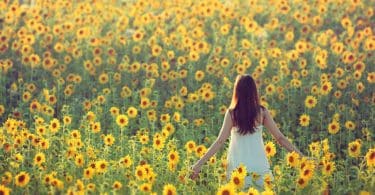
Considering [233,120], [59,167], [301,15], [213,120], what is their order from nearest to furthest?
[233,120] < [59,167] < [213,120] < [301,15]

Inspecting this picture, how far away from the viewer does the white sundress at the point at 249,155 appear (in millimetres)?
6766

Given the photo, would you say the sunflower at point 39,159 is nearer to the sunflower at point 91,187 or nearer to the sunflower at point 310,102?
the sunflower at point 91,187

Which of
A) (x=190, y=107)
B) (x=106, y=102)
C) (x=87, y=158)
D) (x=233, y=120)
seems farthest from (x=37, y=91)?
(x=233, y=120)

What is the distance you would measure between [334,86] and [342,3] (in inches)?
136

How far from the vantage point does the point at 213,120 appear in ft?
32.2

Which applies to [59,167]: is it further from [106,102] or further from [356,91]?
[356,91]

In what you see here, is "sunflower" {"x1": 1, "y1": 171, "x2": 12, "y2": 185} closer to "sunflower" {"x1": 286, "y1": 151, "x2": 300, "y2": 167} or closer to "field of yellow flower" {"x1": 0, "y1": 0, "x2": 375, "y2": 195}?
"field of yellow flower" {"x1": 0, "y1": 0, "x2": 375, "y2": 195}

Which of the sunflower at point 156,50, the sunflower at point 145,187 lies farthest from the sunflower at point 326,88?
the sunflower at point 145,187

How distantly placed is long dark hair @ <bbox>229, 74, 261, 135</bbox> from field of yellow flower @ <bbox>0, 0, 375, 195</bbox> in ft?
1.23

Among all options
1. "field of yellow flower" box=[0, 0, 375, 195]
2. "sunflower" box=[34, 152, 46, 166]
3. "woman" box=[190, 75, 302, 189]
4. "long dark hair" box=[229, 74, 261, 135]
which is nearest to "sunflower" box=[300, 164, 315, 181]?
"field of yellow flower" box=[0, 0, 375, 195]

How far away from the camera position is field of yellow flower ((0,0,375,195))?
7098 millimetres

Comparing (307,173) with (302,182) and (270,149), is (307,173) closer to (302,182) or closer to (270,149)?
(302,182)

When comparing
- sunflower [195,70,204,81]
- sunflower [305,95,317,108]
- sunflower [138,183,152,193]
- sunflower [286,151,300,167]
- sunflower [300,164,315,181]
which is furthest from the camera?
sunflower [195,70,204,81]

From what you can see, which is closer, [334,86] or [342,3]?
[334,86]
